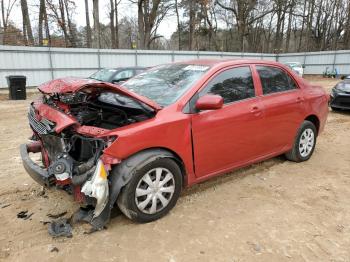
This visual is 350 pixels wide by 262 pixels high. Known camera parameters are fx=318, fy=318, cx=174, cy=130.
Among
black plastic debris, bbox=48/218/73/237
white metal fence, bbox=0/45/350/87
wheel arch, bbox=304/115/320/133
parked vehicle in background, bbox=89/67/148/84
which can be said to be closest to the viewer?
black plastic debris, bbox=48/218/73/237

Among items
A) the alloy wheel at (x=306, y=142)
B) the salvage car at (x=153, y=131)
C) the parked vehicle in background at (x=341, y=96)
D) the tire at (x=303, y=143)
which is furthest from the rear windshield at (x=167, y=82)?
the parked vehicle in background at (x=341, y=96)

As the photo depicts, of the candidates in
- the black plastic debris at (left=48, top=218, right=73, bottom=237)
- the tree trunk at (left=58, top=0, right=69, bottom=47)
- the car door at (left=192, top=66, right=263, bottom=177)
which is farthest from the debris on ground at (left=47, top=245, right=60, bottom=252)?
the tree trunk at (left=58, top=0, right=69, bottom=47)

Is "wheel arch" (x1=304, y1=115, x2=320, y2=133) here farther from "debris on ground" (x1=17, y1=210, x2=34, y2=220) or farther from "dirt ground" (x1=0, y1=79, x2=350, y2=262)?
"debris on ground" (x1=17, y1=210, x2=34, y2=220)

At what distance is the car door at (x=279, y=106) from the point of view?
14.8 feet

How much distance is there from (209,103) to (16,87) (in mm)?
13210

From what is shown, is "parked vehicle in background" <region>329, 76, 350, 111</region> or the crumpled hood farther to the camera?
"parked vehicle in background" <region>329, 76, 350, 111</region>

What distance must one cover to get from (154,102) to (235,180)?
182 cm

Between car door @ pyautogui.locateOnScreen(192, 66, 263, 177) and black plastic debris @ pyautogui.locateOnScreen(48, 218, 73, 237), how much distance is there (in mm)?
1519

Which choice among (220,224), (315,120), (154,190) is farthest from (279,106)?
(154,190)

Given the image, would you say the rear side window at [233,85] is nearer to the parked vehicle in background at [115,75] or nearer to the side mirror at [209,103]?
the side mirror at [209,103]

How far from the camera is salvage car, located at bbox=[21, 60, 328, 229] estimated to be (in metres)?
3.12

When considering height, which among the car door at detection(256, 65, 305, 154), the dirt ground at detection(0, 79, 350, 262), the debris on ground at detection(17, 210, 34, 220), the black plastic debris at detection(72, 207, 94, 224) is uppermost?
the car door at detection(256, 65, 305, 154)

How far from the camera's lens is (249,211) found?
371cm

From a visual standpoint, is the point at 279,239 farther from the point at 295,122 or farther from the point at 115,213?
the point at 295,122
